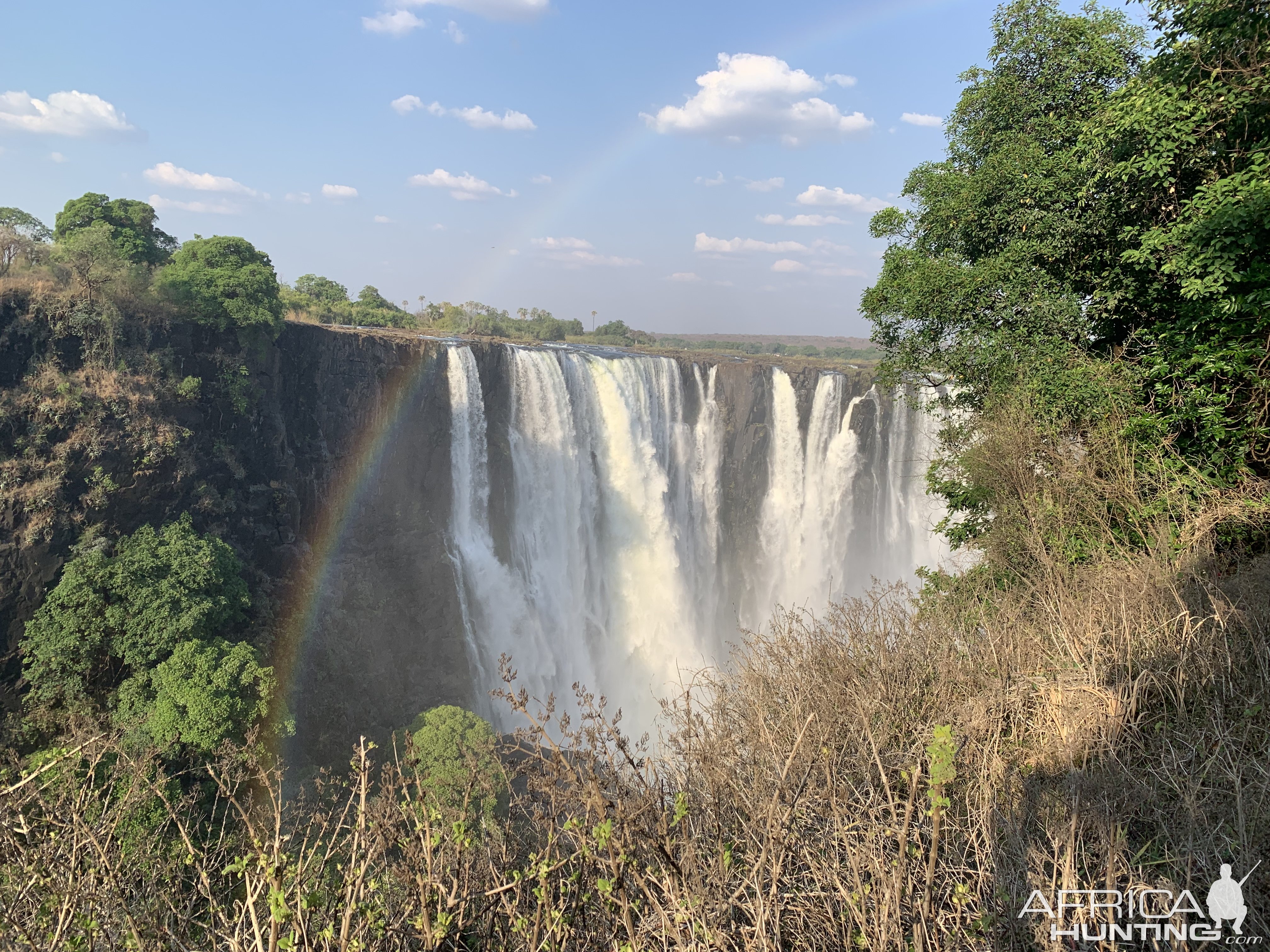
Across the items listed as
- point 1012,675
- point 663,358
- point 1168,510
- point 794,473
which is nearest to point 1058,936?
point 1012,675

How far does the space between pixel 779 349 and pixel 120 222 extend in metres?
65.1

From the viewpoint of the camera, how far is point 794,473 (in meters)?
28.9

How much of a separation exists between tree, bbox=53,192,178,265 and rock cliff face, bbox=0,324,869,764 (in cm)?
471

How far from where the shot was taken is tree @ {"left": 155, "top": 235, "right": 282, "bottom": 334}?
60.5 feet

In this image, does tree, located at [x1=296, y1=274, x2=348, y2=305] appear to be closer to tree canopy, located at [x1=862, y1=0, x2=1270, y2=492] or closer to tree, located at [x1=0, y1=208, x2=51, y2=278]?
tree, located at [x1=0, y1=208, x2=51, y2=278]

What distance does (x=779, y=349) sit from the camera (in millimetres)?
77500

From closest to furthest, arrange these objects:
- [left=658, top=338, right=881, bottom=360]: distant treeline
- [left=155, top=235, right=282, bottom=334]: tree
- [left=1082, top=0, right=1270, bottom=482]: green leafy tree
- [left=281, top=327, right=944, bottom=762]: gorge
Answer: [left=1082, top=0, right=1270, bottom=482]: green leafy tree, [left=155, top=235, right=282, bottom=334]: tree, [left=281, top=327, right=944, bottom=762]: gorge, [left=658, top=338, right=881, bottom=360]: distant treeline

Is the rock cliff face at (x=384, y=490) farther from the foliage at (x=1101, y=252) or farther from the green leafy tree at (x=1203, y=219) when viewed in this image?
the green leafy tree at (x=1203, y=219)

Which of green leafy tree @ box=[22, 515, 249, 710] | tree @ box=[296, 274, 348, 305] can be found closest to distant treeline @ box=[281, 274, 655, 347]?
tree @ box=[296, 274, 348, 305]

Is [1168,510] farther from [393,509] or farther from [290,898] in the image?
[393,509]

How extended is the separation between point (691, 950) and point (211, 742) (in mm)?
12767

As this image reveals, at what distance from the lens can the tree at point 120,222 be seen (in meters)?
20.2

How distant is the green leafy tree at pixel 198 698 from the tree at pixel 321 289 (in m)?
33.4

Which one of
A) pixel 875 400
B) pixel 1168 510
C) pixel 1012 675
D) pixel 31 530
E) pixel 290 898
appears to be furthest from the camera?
pixel 875 400
